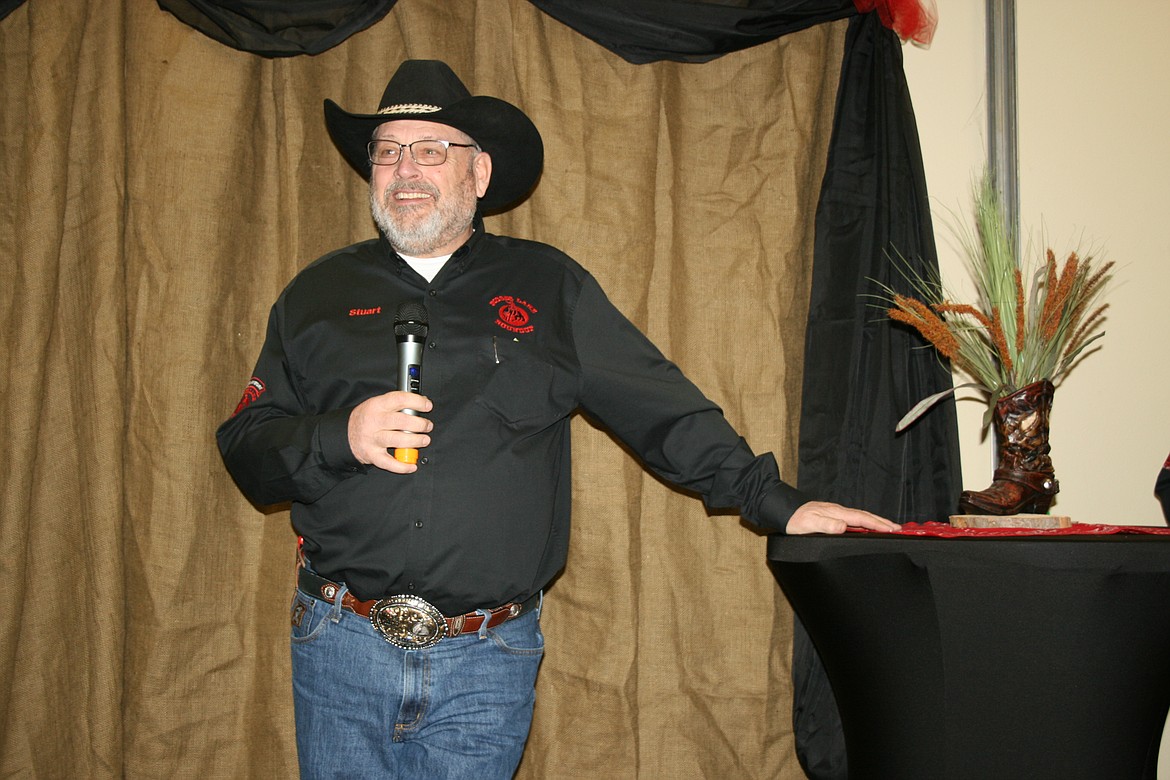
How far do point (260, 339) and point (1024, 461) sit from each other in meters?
2.04

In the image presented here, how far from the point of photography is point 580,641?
2693 mm

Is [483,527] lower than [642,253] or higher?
lower

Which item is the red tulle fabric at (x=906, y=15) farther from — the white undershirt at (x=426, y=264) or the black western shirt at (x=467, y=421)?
the white undershirt at (x=426, y=264)

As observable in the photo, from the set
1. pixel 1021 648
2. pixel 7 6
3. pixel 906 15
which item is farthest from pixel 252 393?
pixel 906 15

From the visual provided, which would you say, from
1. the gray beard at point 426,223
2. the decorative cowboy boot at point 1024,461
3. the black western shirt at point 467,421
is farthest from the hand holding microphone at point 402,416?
the decorative cowboy boot at point 1024,461

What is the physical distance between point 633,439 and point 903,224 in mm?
1104

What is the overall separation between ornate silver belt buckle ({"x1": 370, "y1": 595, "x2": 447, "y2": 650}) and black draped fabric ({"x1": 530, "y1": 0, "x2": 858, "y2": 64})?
5.57 ft

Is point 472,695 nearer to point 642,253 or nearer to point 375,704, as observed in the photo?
point 375,704

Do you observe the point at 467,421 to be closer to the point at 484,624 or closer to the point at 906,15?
the point at 484,624

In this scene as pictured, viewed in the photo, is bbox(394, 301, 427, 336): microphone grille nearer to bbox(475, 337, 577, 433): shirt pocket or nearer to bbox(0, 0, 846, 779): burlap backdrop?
bbox(475, 337, 577, 433): shirt pocket

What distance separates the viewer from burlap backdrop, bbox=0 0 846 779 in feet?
8.30

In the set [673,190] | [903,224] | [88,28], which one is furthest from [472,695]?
[88,28]

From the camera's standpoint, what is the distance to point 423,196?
7.16 feet

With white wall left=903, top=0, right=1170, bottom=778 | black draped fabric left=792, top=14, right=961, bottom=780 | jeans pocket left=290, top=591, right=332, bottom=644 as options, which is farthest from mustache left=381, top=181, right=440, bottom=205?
white wall left=903, top=0, right=1170, bottom=778
